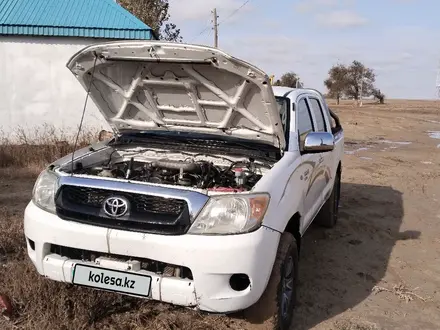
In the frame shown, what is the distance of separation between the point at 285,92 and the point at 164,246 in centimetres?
243

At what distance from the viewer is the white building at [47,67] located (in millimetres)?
11828

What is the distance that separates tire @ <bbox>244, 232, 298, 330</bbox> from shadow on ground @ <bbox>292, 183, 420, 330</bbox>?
16.8 inches

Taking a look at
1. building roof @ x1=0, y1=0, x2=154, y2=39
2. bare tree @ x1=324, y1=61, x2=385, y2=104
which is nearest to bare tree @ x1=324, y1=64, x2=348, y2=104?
bare tree @ x1=324, y1=61, x2=385, y2=104

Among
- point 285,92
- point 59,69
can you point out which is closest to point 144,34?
point 59,69

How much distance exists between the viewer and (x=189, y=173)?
395 cm

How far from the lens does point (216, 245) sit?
2.87 meters

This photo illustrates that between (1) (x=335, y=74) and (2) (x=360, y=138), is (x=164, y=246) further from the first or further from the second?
(1) (x=335, y=74)

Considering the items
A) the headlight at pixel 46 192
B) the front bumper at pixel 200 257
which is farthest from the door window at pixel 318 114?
the headlight at pixel 46 192

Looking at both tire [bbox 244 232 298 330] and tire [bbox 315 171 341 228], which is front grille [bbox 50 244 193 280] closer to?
tire [bbox 244 232 298 330]

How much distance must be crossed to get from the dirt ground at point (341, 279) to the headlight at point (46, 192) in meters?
0.56

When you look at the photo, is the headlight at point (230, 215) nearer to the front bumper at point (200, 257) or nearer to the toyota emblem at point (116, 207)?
the front bumper at point (200, 257)

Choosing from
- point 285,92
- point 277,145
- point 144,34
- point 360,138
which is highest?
point 144,34

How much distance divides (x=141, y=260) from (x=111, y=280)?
0.22 meters

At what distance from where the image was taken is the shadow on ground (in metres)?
4.12
